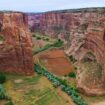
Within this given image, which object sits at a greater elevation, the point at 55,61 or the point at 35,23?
the point at 55,61

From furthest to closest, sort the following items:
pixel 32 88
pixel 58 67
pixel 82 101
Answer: pixel 58 67 → pixel 32 88 → pixel 82 101

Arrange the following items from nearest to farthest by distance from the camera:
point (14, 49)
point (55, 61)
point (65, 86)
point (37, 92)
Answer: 1. point (37, 92)
2. point (65, 86)
3. point (14, 49)
4. point (55, 61)

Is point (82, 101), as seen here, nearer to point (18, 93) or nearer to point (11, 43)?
point (18, 93)

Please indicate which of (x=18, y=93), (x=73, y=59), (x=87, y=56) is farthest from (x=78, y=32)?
(x=18, y=93)

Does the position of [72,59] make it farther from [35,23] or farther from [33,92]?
[35,23]

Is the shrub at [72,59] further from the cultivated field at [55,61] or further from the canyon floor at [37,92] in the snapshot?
the canyon floor at [37,92]

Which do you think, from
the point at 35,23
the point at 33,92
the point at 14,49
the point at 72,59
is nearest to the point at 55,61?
the point at 72,59

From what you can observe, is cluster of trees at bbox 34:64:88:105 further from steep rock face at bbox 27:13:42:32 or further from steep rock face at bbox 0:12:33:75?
steep rock face at bbox 27:13:42:32

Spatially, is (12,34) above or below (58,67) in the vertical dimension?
above
